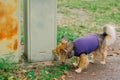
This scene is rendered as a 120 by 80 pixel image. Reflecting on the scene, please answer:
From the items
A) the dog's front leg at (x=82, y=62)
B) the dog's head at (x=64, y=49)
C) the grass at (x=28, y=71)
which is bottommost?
the grass at (x=28, y=71)

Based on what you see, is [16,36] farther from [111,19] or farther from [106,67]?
[111,19]

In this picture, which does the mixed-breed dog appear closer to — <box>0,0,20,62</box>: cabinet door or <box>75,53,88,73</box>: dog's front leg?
<box>75,53,88,73</box>: dog's front leg

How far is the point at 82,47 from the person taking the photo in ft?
21.9

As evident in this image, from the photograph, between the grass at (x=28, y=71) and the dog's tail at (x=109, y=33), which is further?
the dog's tail at (x=109, y=33)

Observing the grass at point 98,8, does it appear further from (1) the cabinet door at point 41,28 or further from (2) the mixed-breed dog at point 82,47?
(1) the cabinet door at point 41,28

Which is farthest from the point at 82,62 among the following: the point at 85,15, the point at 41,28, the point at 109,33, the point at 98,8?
the point at 98,8

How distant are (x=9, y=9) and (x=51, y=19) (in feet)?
2.74

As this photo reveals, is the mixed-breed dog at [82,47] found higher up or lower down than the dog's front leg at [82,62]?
higher up

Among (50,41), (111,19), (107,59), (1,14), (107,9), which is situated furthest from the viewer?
(107,9)

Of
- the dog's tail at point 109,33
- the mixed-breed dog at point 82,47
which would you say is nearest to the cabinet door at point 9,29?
the mixed-breed dog at point 82,47

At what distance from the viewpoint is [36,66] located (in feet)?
22.6

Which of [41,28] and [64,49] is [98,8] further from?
[64,49]

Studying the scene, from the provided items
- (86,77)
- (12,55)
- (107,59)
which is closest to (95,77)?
(86,77)

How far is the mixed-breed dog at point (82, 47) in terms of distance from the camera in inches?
262
